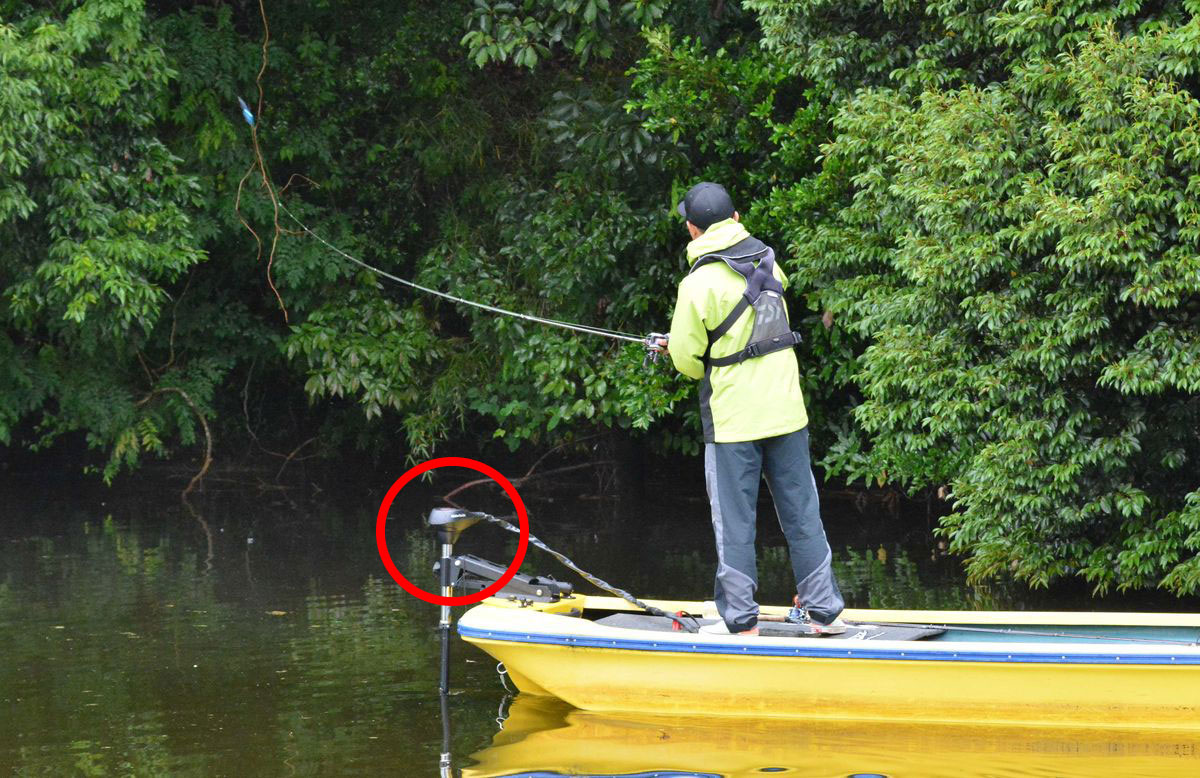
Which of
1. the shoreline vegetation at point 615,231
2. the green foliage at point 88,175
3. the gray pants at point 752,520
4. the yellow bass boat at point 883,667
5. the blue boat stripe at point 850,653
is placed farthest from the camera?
the green foliage at point 88,175

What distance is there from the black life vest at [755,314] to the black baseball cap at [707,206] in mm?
145

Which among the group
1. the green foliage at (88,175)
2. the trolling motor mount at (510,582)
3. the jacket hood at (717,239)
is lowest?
the trolling motor mount at (510,582)

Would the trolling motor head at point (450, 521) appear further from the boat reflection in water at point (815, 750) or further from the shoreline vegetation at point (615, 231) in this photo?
the shoreline vegetation at point (615, 231)

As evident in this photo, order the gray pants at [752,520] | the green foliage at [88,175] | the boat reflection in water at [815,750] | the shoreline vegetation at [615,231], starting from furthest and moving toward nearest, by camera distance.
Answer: the green foliage at [88,175]
the shoreline vegetation at [615,231]
the gray pants at [752,520]
the boat reflection in water at [815,750]

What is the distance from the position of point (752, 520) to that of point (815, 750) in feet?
3.14

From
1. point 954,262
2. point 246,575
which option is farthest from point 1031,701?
point 246,575

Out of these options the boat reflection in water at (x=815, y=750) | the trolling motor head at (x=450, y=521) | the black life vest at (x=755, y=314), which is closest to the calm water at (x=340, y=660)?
the boat reflection in water at (x=815, y=750)

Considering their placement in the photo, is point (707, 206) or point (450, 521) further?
point (450, 521)

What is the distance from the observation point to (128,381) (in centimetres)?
1344

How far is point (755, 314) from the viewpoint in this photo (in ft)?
19.7

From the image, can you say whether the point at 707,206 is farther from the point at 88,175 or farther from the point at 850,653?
the point at 88,175

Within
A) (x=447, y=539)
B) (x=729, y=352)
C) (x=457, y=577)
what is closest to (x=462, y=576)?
(x=457, y=577)

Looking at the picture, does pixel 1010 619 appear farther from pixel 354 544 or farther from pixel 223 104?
pixel 223 104

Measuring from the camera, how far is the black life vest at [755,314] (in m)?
5.98
